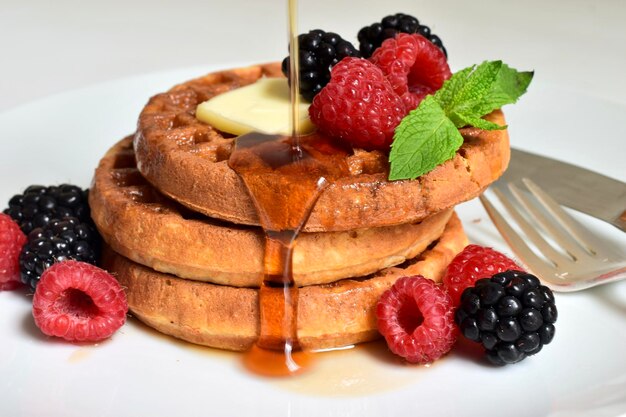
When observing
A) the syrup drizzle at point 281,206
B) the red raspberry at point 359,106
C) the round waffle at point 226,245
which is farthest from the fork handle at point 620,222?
the syrup drizzle at point 281,206

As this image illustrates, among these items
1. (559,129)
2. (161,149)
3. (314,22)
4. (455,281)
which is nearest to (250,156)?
(161,149)

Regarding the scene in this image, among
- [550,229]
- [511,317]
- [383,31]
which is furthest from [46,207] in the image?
[550,229]

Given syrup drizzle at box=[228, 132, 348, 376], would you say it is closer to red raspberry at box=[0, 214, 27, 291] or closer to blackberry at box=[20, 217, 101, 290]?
blackberry at box=[20, 217, 101, 290]

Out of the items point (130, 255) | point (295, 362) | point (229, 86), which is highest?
point (229, 86)

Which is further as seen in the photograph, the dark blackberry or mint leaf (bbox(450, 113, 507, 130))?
the dark blackberry

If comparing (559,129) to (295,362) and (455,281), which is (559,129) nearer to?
(455,281)

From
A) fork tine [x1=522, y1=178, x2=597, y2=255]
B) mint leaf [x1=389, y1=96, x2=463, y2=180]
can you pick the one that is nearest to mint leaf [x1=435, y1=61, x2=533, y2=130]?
mint leaf [x1=389, y1=96, x2=463, y2=180]

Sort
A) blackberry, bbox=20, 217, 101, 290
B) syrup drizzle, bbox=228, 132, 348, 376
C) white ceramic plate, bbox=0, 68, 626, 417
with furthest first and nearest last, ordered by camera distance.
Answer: blackberry, bbox=20, 217, 101, 290 < syrup drizzle, bbox=228, 132, 348, 376 < white ceramic plate, bbox=0, 68, 626, 417
